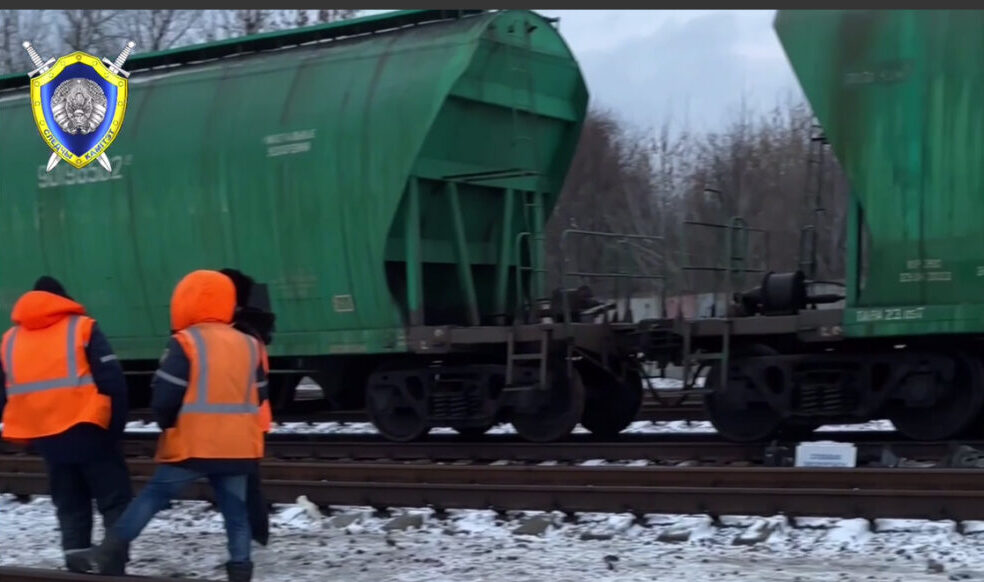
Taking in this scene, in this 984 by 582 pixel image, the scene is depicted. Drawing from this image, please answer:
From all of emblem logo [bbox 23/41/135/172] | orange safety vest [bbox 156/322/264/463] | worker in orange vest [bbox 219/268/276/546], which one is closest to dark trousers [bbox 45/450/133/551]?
orange safety vest [bbox 156/322/264/463]

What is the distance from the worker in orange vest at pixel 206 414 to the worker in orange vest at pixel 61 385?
376 millimetres

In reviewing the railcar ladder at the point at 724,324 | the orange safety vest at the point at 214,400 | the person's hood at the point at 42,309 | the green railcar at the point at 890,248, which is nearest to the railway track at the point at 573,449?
the green railcar at the point at 890,248

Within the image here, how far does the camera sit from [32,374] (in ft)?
20.0

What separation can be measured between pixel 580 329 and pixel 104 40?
2624cm

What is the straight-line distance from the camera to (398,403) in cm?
1180

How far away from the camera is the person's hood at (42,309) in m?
6.10

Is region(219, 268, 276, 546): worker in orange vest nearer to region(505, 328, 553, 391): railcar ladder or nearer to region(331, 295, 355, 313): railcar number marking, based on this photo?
region(505, 328, 553, 391): railcar ladder

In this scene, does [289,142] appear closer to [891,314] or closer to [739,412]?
[739,412]

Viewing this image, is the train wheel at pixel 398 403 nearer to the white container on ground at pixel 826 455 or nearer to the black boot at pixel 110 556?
the white container on ground at pixel 826 455

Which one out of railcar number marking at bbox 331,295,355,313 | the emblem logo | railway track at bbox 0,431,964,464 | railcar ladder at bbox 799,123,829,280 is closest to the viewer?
railway track at bbox 0,431,964,464

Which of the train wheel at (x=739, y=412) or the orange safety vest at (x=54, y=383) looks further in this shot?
the train wheel at (x=739, y=412)

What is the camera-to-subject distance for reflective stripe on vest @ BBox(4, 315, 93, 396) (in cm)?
605

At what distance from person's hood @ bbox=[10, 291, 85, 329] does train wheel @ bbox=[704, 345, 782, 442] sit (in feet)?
19.8

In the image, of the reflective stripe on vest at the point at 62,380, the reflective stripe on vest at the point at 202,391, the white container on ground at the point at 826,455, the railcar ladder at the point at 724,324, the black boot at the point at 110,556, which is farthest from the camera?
the railcar ladder at the point at 724,324
